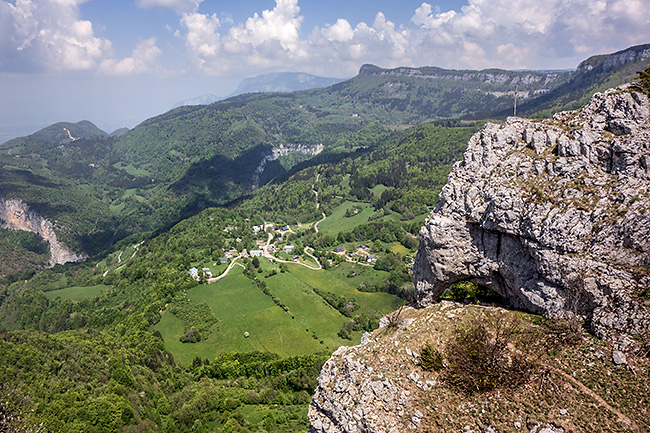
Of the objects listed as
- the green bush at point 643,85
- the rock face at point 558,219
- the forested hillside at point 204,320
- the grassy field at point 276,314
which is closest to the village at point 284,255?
the forested hillside at point 204,320

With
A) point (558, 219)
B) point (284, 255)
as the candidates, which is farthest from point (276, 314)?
point (558, 219)

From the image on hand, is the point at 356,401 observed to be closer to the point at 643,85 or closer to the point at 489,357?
the point at 489,357

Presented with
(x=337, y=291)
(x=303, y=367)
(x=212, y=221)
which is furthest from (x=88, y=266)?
(x=303, y=367)

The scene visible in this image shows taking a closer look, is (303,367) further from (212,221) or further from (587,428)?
(212,221)

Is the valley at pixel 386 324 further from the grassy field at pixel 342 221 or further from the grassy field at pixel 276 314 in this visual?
the grassy field at pixel 342 221

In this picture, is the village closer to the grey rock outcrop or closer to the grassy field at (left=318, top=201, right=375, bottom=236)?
the grassy field at (left=318, top=201, right=375, bottom=236)

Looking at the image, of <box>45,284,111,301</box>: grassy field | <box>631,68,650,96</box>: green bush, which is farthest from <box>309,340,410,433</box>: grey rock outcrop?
<box>45,284,111,301</box>: grassy field
